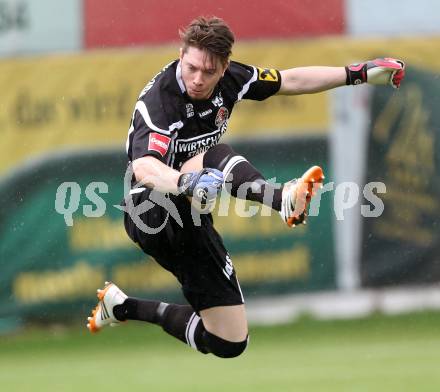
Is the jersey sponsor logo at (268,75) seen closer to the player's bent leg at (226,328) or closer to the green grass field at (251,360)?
the player's bent leg at (226,328)

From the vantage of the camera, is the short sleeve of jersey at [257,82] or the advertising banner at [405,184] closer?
the short sleeve of jersey at [257,82]

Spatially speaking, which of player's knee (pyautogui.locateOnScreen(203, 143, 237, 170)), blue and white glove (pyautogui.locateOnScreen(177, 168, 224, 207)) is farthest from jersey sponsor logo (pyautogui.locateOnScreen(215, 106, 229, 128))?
blue and white glove (pyautogui.locateOnScreen(177, 168, 224, 207))

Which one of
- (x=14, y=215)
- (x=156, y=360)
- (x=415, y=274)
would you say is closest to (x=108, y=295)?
(x=156, y=360)

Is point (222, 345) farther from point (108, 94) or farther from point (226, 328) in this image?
point (108, 94)

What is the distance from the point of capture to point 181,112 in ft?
19.3

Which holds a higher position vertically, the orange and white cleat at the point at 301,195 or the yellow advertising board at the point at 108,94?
the yellow advertising board at the point at 108,94

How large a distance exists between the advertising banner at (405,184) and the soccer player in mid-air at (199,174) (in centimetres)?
383

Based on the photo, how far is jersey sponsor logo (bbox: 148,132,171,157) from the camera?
560 cm

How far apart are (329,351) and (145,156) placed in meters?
4.26

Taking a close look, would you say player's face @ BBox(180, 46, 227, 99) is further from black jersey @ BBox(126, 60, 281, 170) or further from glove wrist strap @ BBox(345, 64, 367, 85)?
glove wrist strap @ BBox(345, 64, 367, 85)

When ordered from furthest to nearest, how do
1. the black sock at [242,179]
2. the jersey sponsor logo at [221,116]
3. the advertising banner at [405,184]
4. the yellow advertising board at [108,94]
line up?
1. the advertising banner at [405,184]
2. the yellow advertising board at [108,94]
3. the jersey sponsor logo at [221,116]
4. the black sock at [242,179]

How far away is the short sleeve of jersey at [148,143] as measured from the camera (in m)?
5.59

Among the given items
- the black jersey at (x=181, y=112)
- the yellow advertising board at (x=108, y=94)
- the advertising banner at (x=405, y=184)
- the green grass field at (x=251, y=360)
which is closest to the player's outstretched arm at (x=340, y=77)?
the black jersey at (x=181, y=112)

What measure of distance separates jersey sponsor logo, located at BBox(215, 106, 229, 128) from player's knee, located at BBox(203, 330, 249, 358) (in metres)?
1.29
